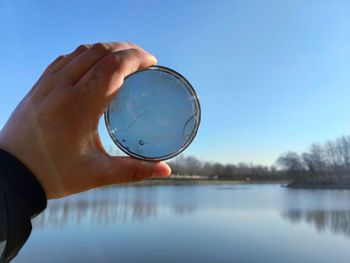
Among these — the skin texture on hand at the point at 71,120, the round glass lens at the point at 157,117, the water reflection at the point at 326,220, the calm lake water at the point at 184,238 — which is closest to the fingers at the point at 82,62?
the skin texture on hand at the point at 71,120

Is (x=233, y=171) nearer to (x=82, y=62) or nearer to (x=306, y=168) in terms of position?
(x=306, y=168)

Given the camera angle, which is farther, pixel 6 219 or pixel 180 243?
pixel 180 243

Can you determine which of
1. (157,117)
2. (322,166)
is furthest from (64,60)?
(322,166)

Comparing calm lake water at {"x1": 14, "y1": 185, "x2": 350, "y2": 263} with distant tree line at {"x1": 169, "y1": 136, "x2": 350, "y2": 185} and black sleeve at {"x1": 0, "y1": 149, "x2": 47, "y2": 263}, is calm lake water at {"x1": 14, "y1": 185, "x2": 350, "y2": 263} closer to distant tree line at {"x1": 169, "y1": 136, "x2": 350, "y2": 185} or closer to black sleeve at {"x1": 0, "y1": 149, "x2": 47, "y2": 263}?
black sleeve at {"x1": 0, "y1": 149, "x2": 47, "y2": 263}

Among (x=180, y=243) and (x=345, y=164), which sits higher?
(x=345, y=164)

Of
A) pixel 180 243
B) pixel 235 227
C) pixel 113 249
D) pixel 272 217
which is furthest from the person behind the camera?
pixel 272 217

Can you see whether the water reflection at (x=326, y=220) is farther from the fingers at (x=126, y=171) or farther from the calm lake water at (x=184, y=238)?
the fingers at (x=126, y=171)

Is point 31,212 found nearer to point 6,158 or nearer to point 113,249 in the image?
point 6,158

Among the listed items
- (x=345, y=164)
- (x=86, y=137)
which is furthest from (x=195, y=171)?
(x=86, y=137)
